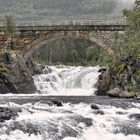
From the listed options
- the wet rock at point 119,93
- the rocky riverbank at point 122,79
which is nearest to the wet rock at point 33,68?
the rocky riverbank at point 122,79

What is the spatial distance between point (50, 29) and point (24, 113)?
46475 mm

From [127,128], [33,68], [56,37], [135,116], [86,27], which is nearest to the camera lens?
[127,128]

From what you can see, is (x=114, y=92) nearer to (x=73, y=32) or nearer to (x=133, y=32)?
(x=133, y=32)

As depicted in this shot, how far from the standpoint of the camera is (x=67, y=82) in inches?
3450

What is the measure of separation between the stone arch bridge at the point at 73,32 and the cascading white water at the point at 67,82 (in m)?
5.74

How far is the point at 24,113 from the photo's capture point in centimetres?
4722

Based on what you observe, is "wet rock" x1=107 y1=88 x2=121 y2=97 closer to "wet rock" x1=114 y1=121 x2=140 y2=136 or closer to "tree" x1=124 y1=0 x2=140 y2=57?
"tree" x1=124 y1=0 x2=140 y2=57

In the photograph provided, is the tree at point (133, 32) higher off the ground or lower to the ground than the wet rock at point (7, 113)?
higher

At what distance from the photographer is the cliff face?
72.2m

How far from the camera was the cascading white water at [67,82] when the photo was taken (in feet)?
268

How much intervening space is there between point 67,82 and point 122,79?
18.3m

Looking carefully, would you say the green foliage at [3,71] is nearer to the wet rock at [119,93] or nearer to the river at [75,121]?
the river at [75,121]

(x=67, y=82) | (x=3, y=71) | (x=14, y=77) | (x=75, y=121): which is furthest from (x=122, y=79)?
(x=75, y=121)

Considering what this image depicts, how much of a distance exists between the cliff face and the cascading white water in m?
2.76
